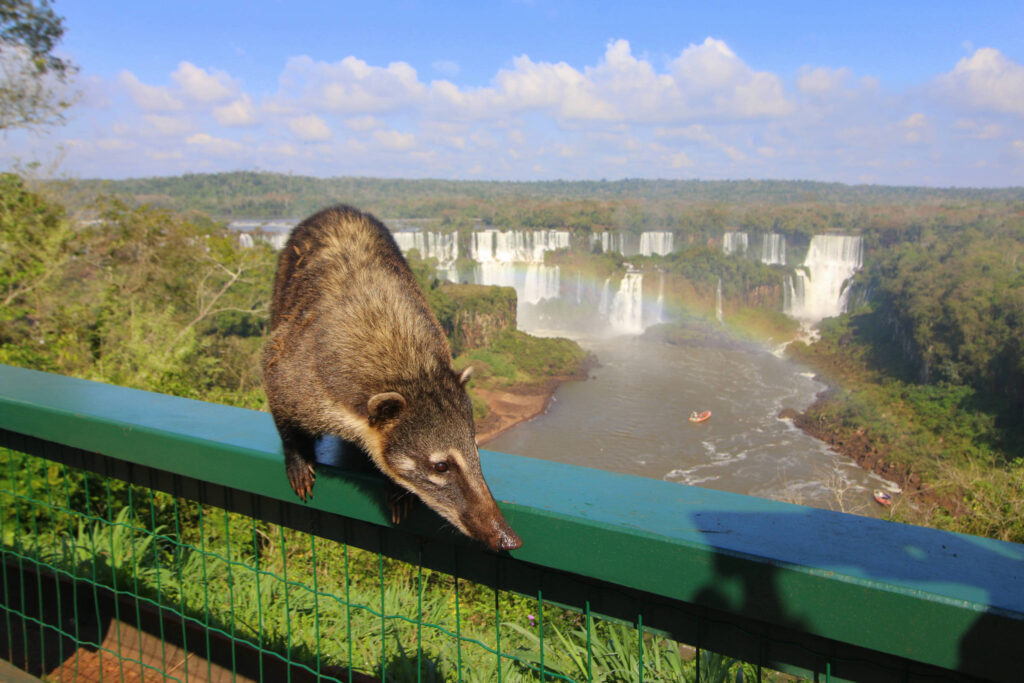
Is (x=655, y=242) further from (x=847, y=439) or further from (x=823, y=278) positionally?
(x=847, y=439)

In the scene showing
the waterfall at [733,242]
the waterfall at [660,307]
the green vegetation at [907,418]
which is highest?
the waterfall at [733,242]

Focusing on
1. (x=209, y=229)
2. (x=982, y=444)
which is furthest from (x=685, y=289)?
(x=209, y=229)

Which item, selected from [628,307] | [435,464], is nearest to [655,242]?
[628,307]

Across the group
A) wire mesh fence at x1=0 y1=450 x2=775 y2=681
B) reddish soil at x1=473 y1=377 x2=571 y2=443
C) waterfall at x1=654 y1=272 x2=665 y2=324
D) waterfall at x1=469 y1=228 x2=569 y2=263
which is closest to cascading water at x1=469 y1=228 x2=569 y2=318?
waterfall at x1=469 y1=228 x2=569 y2=263

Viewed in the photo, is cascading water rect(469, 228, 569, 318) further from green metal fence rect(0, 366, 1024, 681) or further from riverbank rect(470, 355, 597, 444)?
green metal fence rect(0, 366, 1024, 681)

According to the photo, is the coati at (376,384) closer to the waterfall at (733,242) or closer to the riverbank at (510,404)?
the riverbank at (510,404)

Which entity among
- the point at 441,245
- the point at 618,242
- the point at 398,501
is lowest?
the point at 441,245

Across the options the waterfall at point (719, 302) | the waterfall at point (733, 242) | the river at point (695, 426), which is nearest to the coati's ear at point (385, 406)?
the river at point (695, 426)
